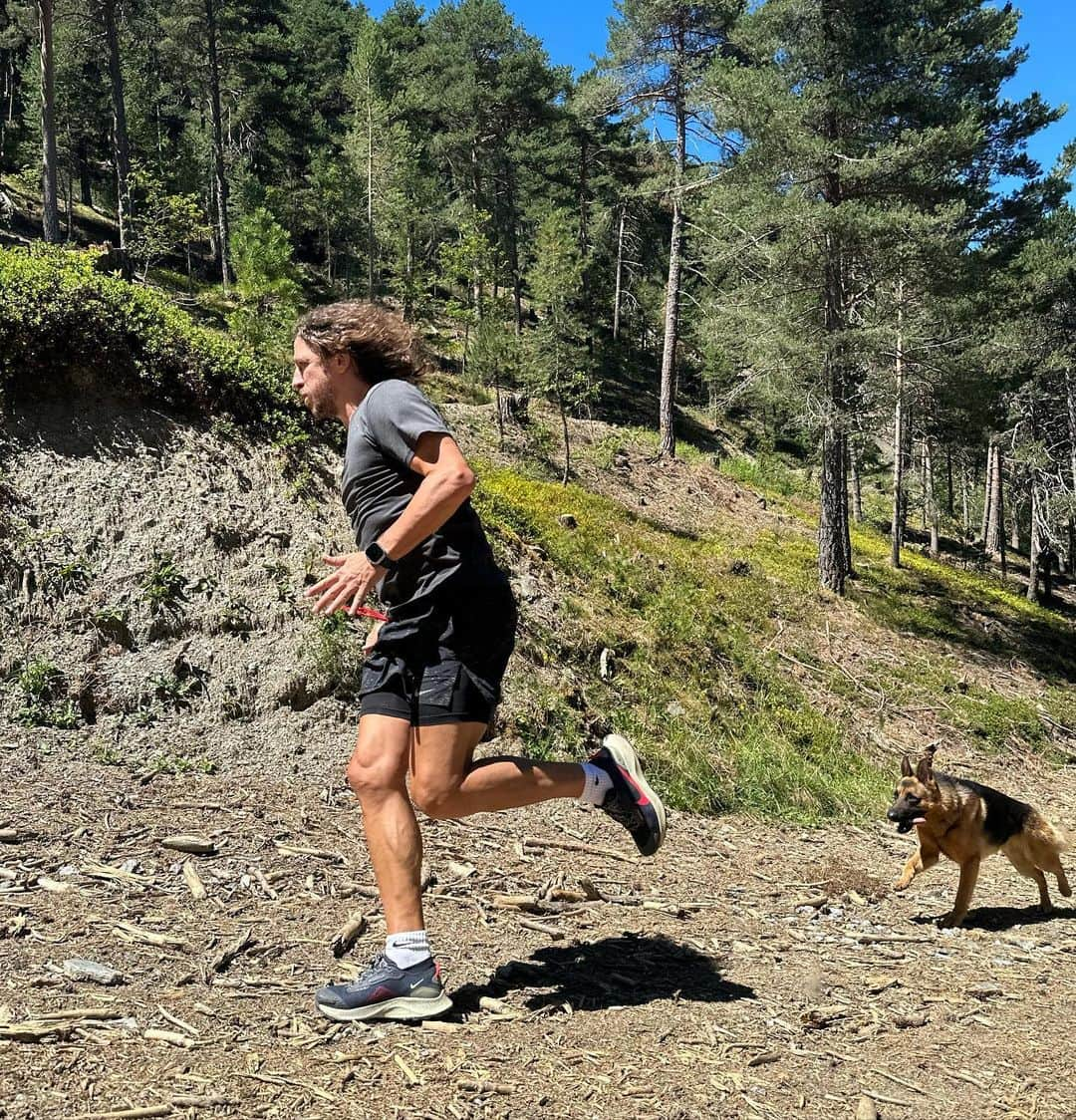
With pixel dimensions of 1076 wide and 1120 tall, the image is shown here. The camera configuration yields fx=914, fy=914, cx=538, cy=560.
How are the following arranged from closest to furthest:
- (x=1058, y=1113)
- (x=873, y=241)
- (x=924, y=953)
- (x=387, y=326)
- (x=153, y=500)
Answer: (x=1058, y=1113), (x=387, y=326), (x=924, y=953), (x=153, y=500), (x=873, y=241)

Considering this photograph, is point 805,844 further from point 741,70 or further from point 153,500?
point 741,70

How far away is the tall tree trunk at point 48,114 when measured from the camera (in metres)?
20.4

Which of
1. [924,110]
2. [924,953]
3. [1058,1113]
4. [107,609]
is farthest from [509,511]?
[924,110]

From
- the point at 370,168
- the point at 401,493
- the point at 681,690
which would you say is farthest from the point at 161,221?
the point at 401,493

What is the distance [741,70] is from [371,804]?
53.1 feet

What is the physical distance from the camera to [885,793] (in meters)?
8.95

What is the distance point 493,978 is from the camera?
370cm

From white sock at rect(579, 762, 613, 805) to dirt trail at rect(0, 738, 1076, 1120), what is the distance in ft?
2.48

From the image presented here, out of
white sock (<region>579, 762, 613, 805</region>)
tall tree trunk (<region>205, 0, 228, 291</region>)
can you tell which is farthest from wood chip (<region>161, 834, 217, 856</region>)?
tall tree trunk (<region>205, 0, 228, 291</region>)

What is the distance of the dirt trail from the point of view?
2.80m

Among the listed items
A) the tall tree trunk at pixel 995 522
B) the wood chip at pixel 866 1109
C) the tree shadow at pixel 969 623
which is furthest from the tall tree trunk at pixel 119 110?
the wood chip at pixel 866 1109

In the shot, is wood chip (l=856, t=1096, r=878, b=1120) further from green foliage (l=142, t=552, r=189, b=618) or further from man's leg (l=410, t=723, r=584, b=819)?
green foliage (l=142, t=552, r=189, b=618)

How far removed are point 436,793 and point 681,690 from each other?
20.9ft

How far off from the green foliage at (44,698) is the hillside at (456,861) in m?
0.02
